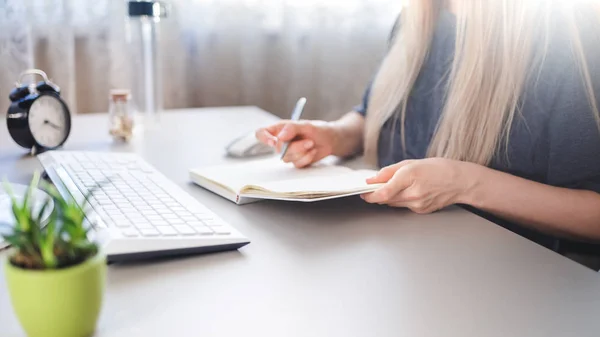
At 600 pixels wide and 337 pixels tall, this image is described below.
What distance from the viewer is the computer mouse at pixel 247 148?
117 cm

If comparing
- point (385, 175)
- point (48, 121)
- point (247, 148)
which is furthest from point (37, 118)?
point (385, 175)

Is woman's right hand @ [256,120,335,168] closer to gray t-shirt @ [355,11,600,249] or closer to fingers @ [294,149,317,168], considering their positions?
fingers @ [294,149,317,168]

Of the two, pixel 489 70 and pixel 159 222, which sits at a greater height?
pixel 489 70

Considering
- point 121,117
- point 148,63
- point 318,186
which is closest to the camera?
point 318,186

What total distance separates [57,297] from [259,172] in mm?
563

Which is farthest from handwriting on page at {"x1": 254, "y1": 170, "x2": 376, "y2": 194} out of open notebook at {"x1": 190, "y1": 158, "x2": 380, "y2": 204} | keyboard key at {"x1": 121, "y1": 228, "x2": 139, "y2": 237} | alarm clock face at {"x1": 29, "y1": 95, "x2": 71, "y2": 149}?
alarm clock face at {"x1": 29, "y1": 95, "x2": 71, "y2": 149}

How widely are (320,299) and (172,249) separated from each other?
0.56ft

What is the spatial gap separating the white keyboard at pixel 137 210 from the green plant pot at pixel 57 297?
152 millimetres

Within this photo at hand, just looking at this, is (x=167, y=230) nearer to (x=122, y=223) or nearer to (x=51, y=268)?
(x=122, y=223)

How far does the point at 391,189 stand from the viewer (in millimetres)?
840

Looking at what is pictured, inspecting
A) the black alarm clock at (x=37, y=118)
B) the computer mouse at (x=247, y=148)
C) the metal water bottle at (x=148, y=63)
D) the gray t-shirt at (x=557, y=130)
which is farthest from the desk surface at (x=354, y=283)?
the metal water bottle at (x=148, y=63)

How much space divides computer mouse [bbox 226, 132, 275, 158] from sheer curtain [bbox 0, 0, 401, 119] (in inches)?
26.6

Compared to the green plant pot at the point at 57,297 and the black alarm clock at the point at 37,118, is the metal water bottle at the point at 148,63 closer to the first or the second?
the black alarm clock at the point at 37,118

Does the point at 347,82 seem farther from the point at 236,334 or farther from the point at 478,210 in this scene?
the point at 236,334
